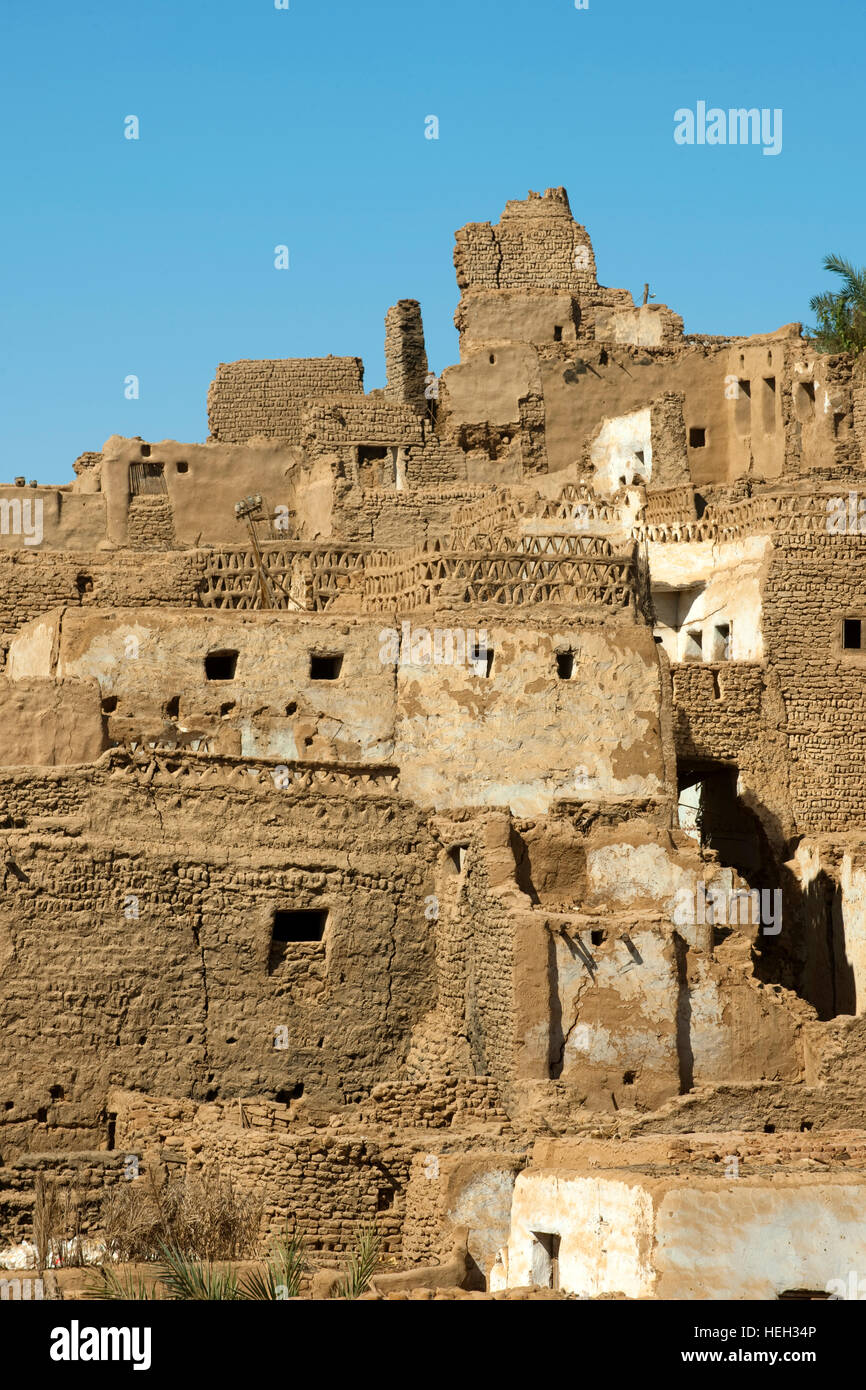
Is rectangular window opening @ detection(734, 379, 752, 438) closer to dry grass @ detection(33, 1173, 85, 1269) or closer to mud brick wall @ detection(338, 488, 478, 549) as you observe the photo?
mud brick wall @ detection(338, 488, 478, 549)

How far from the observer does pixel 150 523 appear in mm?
37656

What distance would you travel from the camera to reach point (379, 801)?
27.1m

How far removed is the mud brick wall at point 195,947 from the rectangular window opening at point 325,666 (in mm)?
2189

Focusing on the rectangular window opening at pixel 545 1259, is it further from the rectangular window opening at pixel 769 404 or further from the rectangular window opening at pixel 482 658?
the rectangular window opening at pixel 769 404

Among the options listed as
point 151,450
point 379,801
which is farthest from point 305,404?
point 379,801

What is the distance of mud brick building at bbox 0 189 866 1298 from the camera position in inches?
932

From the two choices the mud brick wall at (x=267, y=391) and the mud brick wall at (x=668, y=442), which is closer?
the mud brick wall at (x=668, y=442)

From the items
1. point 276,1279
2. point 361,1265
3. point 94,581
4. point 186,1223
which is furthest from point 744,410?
point 276,1279

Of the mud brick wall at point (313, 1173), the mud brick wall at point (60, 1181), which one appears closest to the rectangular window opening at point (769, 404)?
the mud brick wall at point (313, 1173)

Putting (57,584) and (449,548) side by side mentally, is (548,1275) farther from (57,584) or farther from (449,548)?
(57,584)

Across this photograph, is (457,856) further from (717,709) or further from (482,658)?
(717,709)

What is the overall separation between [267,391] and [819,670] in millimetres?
12401

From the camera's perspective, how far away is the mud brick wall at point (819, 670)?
1249 inches

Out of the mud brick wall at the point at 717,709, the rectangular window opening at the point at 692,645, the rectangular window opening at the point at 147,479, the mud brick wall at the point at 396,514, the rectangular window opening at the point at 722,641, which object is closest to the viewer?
the mud brick wall at the point at 717,709
